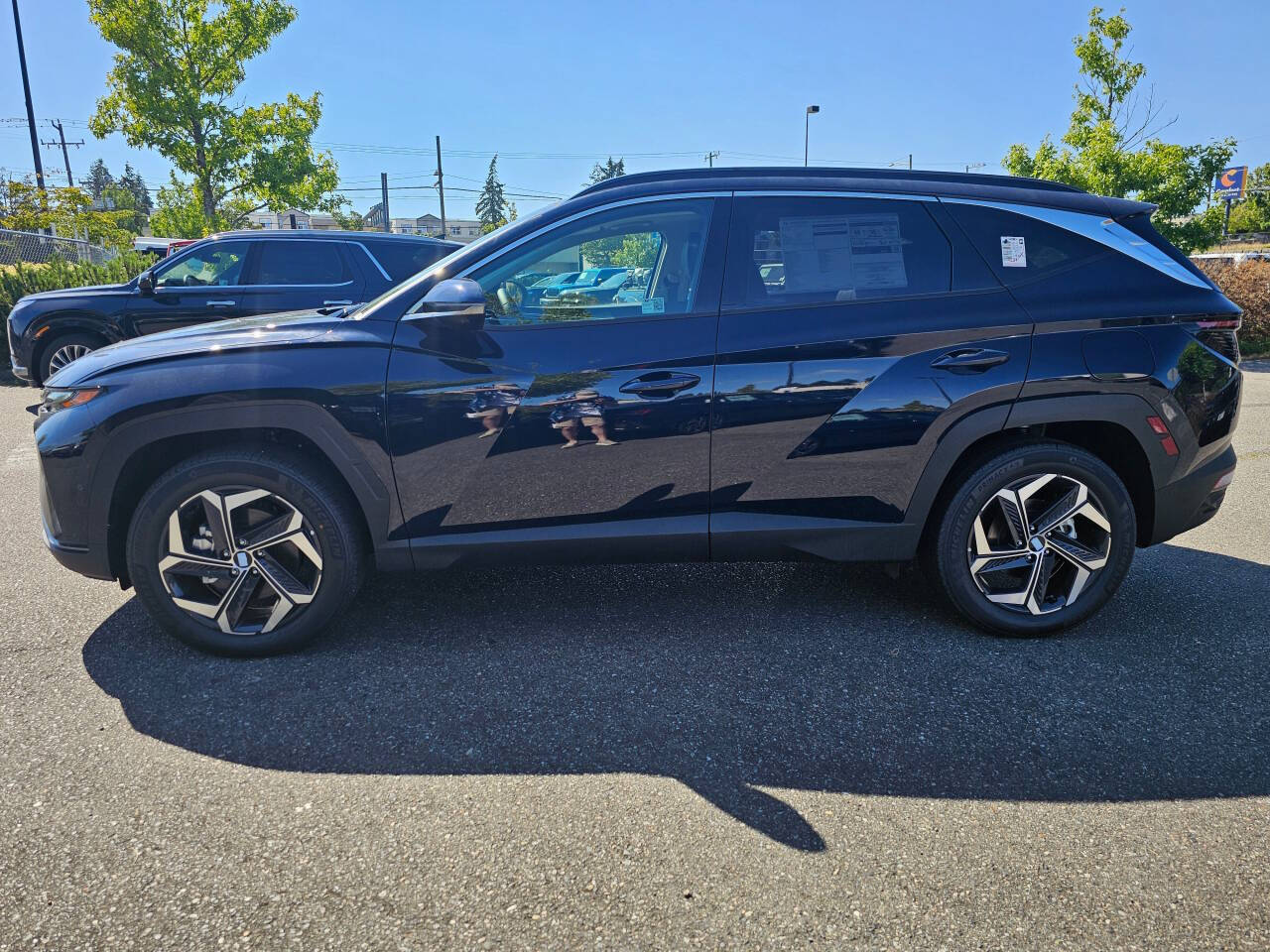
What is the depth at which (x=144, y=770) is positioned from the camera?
2.71 meters

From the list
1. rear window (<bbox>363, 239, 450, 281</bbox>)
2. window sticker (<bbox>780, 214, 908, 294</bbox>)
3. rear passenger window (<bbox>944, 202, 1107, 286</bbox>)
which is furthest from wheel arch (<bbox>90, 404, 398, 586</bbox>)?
rear window (<bbox>363, 239, 450, 281</bbox>)

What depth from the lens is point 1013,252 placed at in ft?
11.7

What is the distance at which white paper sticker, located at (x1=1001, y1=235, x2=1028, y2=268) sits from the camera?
11.6ft

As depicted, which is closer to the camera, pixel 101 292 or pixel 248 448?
pixel 248 448

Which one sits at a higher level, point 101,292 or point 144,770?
point 101,292

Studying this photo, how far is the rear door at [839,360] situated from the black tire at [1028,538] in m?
0.24

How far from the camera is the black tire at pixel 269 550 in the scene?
10.9 ft

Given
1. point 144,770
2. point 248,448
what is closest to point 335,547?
point 248,448

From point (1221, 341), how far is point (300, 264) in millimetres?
8335

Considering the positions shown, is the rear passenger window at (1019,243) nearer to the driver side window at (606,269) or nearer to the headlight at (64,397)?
the driver side window at (606,269)

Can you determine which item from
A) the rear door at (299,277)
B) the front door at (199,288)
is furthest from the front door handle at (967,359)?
the front door at (199,288)

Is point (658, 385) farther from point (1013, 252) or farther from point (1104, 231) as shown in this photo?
point (1104, 231)

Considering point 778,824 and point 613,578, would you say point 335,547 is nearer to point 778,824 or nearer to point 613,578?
point 613,578

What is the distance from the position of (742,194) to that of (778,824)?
7.74 feet
